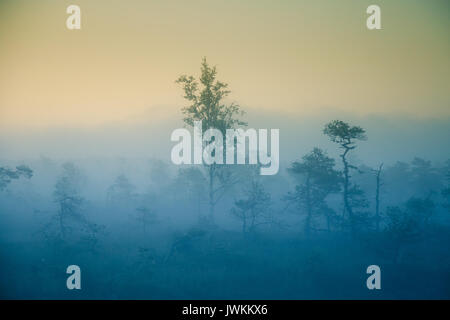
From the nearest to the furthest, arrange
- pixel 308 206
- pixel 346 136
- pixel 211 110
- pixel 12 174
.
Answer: pixel 12 174
pixel 346 136
pixel 211 110
pixel 308 206

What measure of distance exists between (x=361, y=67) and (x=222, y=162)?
750cm

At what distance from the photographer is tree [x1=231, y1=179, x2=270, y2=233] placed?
15719 mm

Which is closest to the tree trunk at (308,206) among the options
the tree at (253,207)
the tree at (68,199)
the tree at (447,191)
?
the tree at (253,207)

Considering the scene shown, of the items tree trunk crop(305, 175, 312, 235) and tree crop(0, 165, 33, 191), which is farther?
tree trunk crop(305, 175, 312, 235)

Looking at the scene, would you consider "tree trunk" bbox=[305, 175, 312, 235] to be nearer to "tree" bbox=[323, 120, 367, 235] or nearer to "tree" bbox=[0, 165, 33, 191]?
"tree" bbox=[323, 120, 367, 235]

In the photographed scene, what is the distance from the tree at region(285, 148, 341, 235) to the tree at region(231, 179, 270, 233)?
3.95 feet

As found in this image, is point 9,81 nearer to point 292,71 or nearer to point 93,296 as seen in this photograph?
point 93,296

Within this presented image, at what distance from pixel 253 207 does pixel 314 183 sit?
3.23m

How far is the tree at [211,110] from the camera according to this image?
1529 centimetres

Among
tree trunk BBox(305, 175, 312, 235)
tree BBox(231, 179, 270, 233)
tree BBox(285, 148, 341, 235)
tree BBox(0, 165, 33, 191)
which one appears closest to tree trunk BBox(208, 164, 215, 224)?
tree BBox(231, 179, 270, 233)

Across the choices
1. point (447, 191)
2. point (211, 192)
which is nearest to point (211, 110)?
point (211, 192)

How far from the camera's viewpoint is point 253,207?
15.9 metres

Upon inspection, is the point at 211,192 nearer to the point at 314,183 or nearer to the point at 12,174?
the point at 314,183

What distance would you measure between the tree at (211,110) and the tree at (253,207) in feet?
3.42
